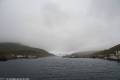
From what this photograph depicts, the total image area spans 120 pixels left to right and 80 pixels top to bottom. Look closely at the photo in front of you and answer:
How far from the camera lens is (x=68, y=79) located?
273 ft

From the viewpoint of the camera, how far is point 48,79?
274 feet

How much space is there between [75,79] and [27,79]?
76.5ft

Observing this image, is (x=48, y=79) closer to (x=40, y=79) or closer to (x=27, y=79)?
(x=40, y=79)

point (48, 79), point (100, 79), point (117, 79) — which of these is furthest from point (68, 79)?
point (117, 79)

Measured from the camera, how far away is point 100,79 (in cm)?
8281

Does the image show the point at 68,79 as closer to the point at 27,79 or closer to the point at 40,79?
the point at 40,79

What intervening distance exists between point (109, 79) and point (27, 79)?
39420mm

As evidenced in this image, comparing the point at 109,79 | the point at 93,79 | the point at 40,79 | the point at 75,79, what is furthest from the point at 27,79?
the point at 109,79

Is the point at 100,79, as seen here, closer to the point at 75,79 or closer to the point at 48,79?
the point at 75,79

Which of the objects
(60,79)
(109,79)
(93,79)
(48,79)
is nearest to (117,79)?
(109,79)

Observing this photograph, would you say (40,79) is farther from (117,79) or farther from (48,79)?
(117,79)

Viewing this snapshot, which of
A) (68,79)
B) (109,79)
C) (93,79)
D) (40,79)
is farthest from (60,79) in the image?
(109,79)

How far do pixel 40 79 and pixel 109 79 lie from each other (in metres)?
33.0

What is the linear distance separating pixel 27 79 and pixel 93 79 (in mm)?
31820
